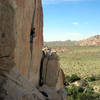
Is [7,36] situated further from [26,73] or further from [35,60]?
[35,60]

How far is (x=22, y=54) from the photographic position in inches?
316

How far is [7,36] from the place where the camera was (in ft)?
19.4

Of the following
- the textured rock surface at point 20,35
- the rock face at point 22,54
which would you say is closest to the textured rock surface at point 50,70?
the rock face at point 22,54

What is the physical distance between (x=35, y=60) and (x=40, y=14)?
220cm

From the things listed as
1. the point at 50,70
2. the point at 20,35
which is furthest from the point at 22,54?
the point at 50,70

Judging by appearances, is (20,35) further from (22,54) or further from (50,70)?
(50,70)

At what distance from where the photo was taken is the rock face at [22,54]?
227 inches

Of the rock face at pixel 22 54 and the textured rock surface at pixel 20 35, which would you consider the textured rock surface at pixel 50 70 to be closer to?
the rock face at pixel 22 54

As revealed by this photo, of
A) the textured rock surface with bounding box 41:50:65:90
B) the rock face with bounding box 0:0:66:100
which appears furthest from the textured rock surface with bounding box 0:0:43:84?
the textured rock surface with bounding box 41:50:65:90

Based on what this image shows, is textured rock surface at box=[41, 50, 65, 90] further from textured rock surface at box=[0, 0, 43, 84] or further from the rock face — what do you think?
textured rock surface at box=[0, 0, 43, 84]

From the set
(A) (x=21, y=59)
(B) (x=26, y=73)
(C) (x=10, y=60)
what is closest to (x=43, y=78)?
(B) (x=26, y=73)

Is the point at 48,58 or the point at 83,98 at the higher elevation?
the point at 48,58

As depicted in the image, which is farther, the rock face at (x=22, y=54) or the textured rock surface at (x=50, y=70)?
the textured rock surface at (x=50, y=70)

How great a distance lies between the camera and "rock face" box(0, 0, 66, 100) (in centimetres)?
577
